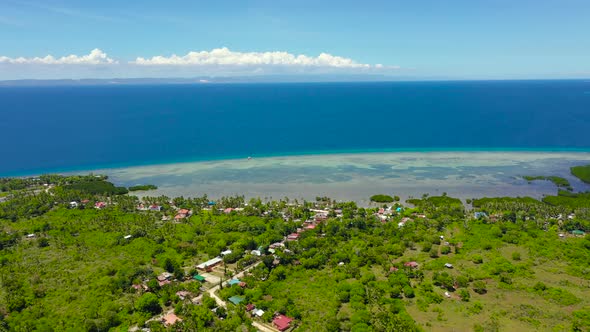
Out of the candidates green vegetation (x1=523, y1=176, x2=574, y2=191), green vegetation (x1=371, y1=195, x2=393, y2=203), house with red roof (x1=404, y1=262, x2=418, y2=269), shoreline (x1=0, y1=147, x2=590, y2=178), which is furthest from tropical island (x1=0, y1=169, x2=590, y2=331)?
shoreline (x1=0, y1=147, x2=590, y2=178)

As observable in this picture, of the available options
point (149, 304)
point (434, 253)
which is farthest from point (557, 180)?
point (149, 304)

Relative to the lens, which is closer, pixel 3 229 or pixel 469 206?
pixel 3 229

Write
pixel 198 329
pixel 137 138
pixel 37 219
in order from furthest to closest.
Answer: pixel 137 138 → pixel 37 219 → pixel 198 329

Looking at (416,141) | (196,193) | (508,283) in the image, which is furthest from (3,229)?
(416,141)

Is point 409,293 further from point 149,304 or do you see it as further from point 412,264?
point 149,304

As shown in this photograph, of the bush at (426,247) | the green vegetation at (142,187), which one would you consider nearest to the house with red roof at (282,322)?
the bush at (426,247)

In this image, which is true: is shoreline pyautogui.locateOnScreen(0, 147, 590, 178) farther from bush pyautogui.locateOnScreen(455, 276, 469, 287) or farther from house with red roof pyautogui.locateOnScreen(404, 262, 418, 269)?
bush pyautogui.locateOnScreen(455, 276, 469, 287)

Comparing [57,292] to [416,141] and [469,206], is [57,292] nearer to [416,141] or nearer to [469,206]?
[469,206]
